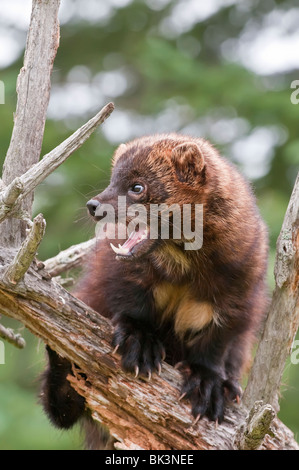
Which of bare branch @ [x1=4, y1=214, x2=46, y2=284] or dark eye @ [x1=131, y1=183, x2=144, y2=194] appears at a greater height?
dark eye @ [x1=131, y1=183, x2=144, y2=194]

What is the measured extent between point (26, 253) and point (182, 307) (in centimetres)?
158

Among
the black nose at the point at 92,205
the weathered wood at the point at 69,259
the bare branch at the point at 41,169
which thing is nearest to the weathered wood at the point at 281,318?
the black nose at the point at 92,205

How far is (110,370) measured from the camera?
4.89 metres

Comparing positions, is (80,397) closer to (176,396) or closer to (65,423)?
(65,423)

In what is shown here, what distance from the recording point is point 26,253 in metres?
4.11

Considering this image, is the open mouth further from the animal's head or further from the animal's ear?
the animal's ear

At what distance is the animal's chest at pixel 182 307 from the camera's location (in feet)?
17.3

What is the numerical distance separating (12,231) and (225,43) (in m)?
8.71

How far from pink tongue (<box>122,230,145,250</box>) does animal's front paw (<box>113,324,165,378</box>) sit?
0.57 m

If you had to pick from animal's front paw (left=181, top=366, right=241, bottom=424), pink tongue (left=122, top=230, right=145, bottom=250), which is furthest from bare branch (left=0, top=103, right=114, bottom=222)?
animal's front paw (left=181, top=366, right=241, bottom=424)

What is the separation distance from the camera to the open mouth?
4855 millimetres

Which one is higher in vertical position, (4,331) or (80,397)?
(4,331)

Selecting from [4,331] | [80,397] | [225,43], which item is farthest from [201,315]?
[225,43]

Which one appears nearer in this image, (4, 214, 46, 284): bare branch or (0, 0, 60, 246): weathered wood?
(4, 214, 46, 284): bare branch
